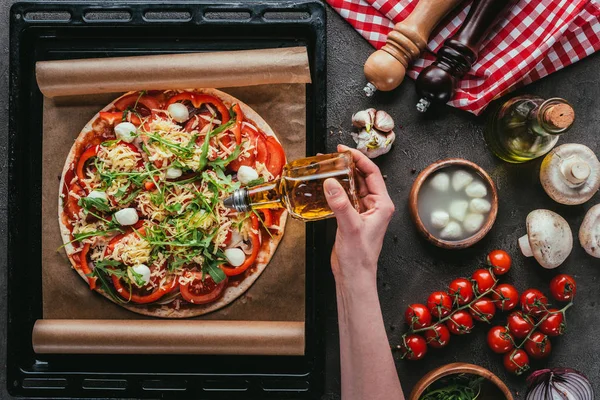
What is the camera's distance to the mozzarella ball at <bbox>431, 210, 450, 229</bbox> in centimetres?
268

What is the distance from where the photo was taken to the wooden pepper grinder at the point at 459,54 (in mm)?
2576

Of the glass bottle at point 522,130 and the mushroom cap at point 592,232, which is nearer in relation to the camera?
the glass bottle at point 522,130

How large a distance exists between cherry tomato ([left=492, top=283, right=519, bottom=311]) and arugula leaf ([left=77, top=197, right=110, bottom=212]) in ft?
6.14

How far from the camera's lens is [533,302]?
271 cm

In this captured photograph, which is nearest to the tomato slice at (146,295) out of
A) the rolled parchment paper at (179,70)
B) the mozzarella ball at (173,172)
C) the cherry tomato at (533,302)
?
the mozzarella ball at (173,172)

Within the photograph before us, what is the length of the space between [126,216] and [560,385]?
2149mm

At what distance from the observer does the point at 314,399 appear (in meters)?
2.67

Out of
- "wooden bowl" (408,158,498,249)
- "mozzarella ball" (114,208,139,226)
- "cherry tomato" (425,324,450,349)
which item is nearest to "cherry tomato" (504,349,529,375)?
"cherry tomato" (425,324,450,349)

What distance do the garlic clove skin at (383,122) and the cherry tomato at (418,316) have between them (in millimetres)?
856

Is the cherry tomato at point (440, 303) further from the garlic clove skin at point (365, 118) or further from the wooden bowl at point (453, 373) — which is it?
the garlic clove skin at point (365, 118)

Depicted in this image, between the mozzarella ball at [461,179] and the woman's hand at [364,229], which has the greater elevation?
the mozzarella ball at [461,179]

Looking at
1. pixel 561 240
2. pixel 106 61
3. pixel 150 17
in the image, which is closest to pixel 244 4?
pixel 150 17

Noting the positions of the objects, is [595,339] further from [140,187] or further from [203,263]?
[140,187]

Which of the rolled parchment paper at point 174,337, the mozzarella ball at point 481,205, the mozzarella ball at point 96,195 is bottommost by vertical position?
the rolled parchment paper at point 174,337
